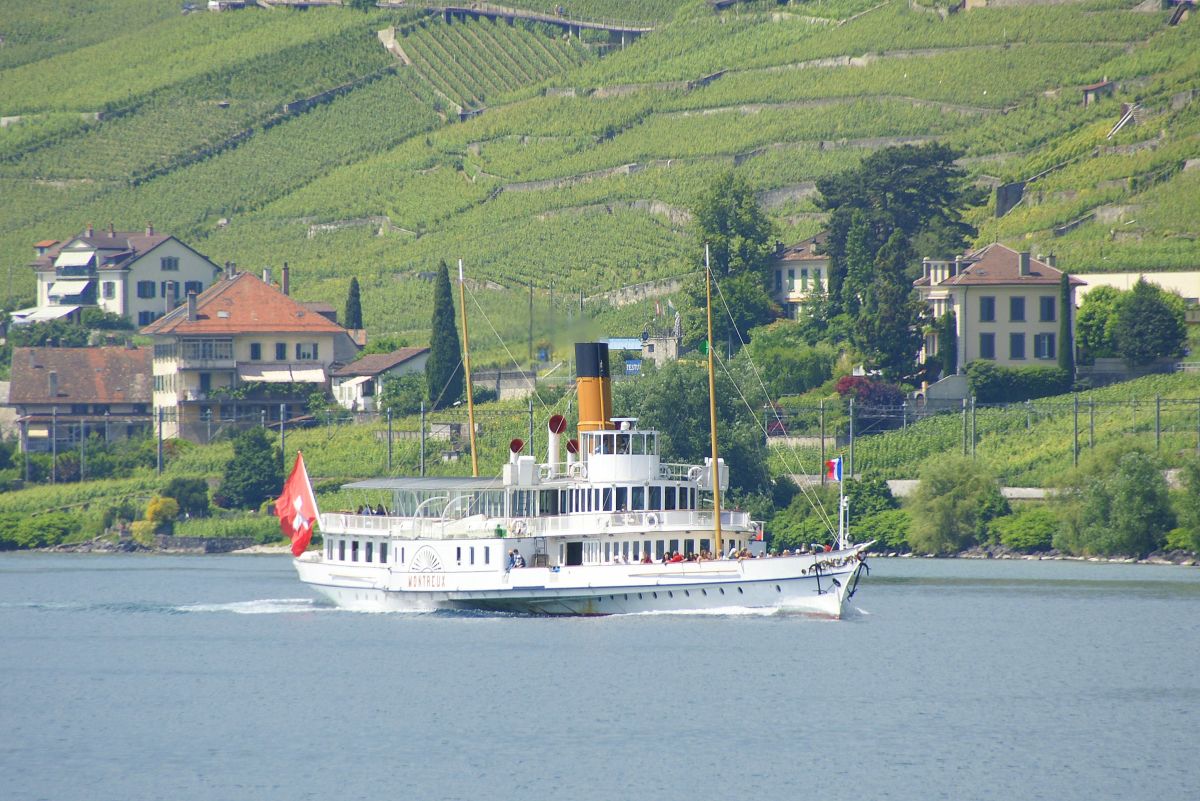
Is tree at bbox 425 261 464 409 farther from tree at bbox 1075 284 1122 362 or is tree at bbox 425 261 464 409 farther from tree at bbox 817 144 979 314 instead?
tree at bbox 1075 284 1122 362

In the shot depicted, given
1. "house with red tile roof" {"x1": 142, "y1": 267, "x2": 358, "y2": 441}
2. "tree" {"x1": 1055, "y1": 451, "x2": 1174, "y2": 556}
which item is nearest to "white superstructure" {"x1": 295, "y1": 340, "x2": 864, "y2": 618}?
"tree" {"x1": 1055, "y1": 451, "x2": 1174, "y2": 556}

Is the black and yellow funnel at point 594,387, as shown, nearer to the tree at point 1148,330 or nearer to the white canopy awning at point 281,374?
the tree at point 1148,330

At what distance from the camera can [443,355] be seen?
4564 inches

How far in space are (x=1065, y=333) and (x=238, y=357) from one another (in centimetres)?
4801

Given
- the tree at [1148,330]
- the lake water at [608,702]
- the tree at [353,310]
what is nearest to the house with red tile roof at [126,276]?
the tree at [353,310]

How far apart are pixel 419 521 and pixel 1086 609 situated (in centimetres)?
2101

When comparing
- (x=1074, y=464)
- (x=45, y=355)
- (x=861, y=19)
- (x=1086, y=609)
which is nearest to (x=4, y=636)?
(x=1086, y=609)

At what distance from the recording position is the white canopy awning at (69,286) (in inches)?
6139

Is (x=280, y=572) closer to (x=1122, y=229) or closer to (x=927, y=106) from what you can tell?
(x=1122, y=229)

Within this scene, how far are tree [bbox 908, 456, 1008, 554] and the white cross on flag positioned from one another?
107 ft

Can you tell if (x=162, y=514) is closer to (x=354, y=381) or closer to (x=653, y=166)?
(x=354, y=381)

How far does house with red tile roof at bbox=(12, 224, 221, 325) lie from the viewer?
154 m

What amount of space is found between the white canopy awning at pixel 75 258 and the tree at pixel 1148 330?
75.7 metres

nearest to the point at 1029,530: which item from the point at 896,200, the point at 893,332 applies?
the point at 893,332
